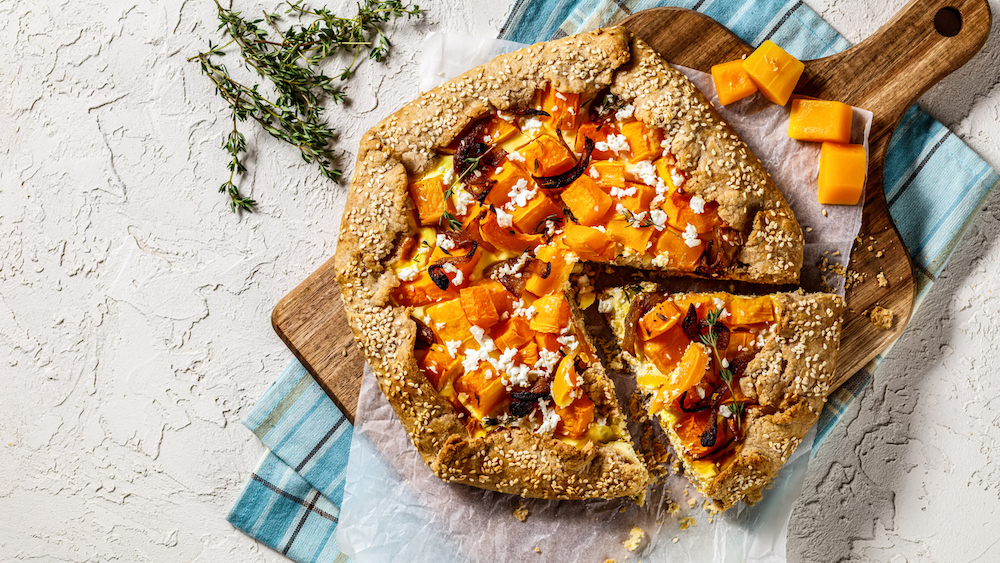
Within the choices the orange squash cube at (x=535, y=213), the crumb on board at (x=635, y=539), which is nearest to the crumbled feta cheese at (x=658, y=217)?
the orange squash cube at (x=535, y=213)

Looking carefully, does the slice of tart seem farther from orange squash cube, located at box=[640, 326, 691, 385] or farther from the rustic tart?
the rustic tart

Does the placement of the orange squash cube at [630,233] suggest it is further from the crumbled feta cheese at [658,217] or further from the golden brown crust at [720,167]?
the golden brown crust at [720,167]

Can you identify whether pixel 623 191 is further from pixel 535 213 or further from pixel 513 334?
pixel 513 334

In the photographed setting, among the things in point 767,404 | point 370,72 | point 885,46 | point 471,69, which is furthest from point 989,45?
point 370,72

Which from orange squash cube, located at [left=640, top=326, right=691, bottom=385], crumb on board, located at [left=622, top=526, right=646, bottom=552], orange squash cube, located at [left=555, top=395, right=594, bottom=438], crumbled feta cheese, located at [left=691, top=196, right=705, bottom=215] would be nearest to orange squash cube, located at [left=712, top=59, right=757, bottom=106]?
crumbled feta cheese, located at [left=691, top=196, right=705, bottom=215]

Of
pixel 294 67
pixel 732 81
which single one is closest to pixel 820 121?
pixel 732 81

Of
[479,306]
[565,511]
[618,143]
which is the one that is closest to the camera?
[479,306]
